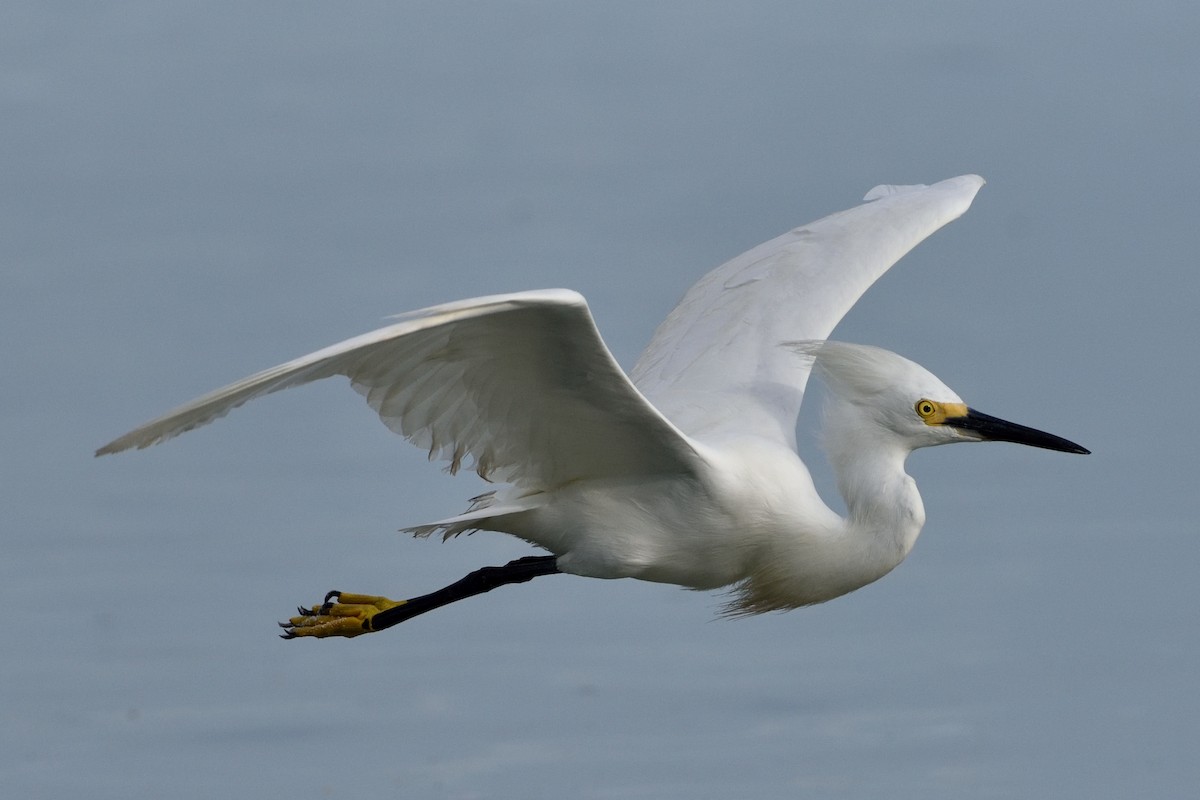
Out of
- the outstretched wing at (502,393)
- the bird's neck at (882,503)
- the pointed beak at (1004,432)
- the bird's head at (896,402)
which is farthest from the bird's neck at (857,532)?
the outstretched wing at (502,393)

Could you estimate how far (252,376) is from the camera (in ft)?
21.1

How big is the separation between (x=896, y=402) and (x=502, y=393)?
2426 mm

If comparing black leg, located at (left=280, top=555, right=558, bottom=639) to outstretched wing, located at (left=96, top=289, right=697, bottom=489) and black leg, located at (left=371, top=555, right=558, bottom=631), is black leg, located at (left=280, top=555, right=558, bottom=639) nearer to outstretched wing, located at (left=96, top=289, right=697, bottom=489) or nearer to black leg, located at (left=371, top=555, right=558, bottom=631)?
black leg, located at (left=371, top=555, right=558, bottom=631)

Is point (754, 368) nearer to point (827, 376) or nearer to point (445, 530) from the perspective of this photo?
point (827, 376)

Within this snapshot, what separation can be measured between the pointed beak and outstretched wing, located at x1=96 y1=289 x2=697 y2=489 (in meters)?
1.84

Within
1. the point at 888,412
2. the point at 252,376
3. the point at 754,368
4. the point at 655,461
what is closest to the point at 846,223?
the point at 754,368

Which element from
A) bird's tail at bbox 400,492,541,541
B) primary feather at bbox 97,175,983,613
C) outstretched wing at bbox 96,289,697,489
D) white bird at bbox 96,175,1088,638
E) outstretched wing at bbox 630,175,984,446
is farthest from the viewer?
outstretched wing at bbox 630,175,984,446

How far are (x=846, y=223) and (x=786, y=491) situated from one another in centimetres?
305

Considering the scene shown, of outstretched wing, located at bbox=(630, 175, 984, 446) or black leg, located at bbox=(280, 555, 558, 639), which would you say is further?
outstretched wing, located at bbox=(630, 175, 984, 446)

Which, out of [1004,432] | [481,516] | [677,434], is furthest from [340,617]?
[1004,432]

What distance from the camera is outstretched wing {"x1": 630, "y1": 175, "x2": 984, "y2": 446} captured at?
990cm

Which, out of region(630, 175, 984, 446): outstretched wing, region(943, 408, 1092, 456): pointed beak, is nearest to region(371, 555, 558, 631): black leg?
region(630, 175, 984, 446): outstretched wing

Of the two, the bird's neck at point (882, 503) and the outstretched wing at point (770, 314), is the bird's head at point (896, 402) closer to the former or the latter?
the bird's neck at point (882, 503)

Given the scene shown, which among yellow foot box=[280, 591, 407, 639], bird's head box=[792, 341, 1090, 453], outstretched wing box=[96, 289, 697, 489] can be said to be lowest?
yellow foot box=[280, 591, 407, 639]
